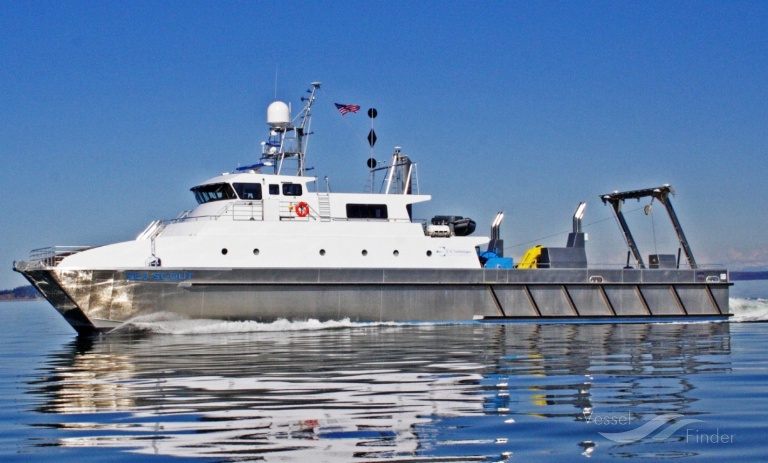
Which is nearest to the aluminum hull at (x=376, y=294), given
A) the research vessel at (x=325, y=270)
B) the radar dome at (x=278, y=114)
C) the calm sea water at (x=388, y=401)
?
the research vessel at (x=325, y=270)

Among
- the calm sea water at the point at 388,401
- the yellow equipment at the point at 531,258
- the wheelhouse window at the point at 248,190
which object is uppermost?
the wheelhouse window at the point at 248,190

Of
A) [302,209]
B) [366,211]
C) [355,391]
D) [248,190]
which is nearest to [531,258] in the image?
[366,211]

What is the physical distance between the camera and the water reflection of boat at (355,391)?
8422 mm

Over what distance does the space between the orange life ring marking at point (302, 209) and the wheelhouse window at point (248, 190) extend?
47.4 inches

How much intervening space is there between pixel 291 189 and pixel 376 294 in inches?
161

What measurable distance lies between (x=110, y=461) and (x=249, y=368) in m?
7.05

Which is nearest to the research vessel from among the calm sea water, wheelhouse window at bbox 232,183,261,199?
wheelhouse window at bbox 232,183,261,199

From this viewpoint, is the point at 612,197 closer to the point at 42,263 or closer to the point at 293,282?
the point at 293,282

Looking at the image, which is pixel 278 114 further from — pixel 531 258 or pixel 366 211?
pixel 531 258

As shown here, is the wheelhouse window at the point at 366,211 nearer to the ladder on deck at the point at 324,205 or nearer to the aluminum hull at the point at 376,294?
the ladder on deck at the point at 324,205

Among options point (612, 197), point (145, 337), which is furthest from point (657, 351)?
point (612, 197)

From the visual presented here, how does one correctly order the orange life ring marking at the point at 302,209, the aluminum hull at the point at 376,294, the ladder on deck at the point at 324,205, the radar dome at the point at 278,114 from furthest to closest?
1. the radar dome at the point at 278,114
2. the ladder on deck at the point at 324,205
3. the orange life ring marking at the point at 302,209
4. the aluminum hull at the point at 376,294

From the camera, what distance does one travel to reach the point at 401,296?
25891 millimetres

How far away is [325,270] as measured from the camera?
25.0m
